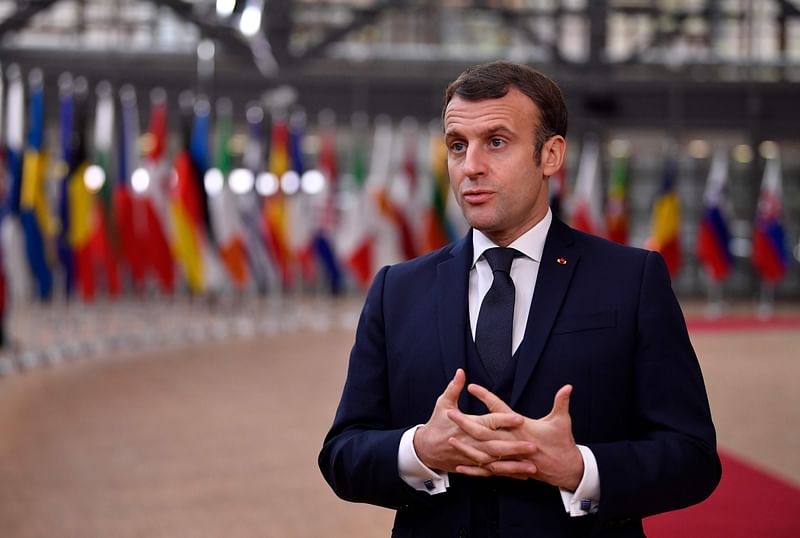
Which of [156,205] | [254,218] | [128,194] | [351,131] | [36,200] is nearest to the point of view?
[36,200]

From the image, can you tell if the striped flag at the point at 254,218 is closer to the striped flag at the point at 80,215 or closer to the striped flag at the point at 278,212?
the striped flag at the point at 278,212

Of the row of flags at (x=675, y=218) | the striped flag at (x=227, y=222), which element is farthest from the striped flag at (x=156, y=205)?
the row of flags at (x=675, y=218)

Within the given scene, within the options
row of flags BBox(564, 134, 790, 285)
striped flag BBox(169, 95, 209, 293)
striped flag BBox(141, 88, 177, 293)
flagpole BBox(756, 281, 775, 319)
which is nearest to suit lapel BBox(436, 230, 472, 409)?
striped flag BBox(141, 88, 177, 293)

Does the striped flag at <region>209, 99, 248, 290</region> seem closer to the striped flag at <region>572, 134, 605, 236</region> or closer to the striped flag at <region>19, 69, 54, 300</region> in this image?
the striped flag at <region>19, 69, 54, 300</region>

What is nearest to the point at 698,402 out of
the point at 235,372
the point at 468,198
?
the point at 468,198

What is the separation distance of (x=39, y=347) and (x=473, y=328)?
13233mm

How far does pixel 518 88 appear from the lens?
2.22 meters

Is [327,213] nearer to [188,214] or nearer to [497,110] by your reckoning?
[188,214]

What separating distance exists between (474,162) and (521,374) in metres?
0.40

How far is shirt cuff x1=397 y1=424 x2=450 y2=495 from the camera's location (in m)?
2.16

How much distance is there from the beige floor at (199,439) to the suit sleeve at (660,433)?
12.3 feet

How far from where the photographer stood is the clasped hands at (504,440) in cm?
202

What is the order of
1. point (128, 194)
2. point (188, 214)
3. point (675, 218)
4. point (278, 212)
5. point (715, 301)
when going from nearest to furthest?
point (128, 194), point (188, 214), point (278, 212), point (675, 218), point (715, 301)

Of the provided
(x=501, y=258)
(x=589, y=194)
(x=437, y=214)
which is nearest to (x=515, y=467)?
(x=501, y=258)
